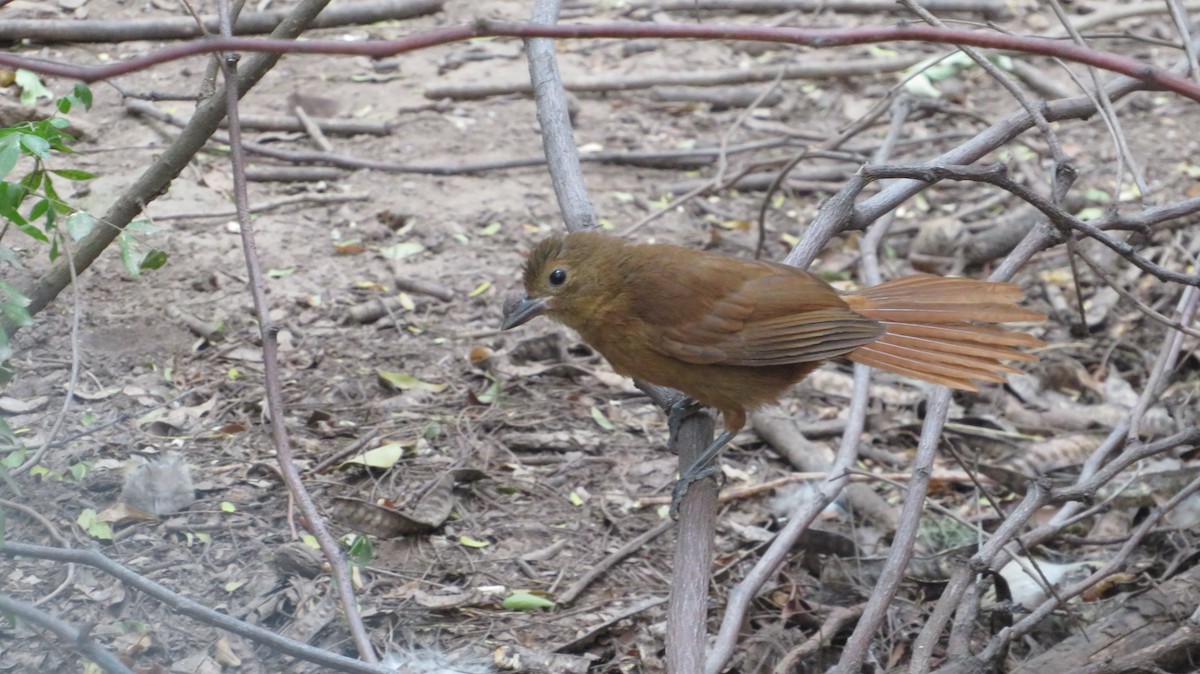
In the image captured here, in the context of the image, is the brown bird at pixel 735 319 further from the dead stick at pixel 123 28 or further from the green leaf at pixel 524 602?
the dead stick at pixel 123 28

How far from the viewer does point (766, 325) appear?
12.1 ft

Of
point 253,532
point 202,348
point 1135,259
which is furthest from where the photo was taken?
point 202,348

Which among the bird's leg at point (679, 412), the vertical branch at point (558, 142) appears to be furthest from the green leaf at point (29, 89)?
the bird's leg at point (679, 412)

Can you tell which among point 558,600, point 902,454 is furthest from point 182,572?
point 902,454

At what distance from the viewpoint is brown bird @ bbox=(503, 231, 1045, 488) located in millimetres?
3566

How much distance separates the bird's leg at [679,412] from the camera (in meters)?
3.58

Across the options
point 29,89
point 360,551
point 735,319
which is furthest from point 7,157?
point 29,89

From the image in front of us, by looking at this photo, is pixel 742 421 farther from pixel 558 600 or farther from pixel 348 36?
pixel 348 36

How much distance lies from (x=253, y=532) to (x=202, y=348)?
4.13 feet

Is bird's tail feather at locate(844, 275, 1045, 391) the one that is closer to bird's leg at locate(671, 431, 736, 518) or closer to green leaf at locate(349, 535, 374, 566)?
bird's leg at locate(671, 431, 736, 518)

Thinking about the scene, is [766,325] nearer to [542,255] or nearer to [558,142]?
[542,255]

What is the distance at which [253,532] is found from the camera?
12.2 feet

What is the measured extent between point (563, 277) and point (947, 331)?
1.24m

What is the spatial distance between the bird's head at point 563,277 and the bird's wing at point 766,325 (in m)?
0.24
